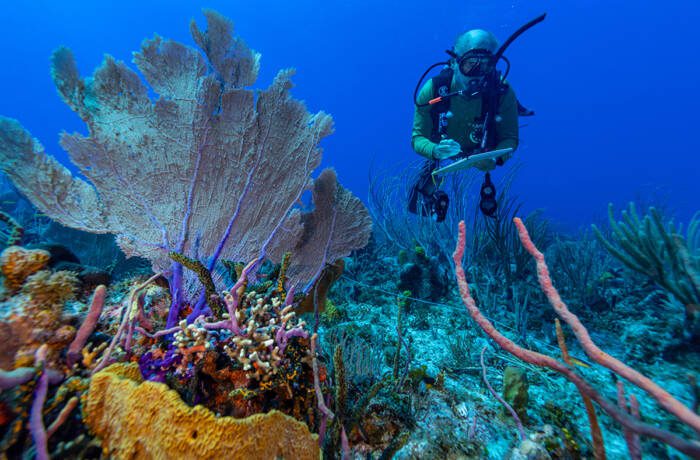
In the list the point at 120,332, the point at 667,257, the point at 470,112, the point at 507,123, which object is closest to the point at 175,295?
the point at 120,332

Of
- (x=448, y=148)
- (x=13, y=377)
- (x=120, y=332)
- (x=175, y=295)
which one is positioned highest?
(x=448, y=148)

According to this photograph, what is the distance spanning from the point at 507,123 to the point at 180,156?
215 inches

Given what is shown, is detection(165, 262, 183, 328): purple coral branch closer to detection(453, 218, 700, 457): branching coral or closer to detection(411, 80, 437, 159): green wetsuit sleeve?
detection(453, 218, 700, 457): branching coral

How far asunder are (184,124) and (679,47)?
140390 millimetres

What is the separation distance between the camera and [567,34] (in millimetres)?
89312

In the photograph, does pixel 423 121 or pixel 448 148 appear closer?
pixel 448 148

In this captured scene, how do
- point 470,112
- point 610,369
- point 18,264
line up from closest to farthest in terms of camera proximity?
1. point 610,369
2. point 18,264
3. point 470,112

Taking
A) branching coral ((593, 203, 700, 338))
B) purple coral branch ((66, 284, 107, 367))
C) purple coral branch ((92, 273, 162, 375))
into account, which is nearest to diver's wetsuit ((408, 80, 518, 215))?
branching coral ((593, 203, 700, 338))

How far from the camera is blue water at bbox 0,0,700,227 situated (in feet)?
270

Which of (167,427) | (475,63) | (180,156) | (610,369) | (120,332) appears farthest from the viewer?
(475,63)

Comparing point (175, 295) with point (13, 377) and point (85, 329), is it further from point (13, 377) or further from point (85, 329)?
point (13, 377)

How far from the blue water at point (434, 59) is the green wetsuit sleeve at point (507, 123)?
66692 mm

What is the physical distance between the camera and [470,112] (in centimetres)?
564

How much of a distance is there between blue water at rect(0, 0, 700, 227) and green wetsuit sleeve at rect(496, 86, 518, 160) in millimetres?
66692
